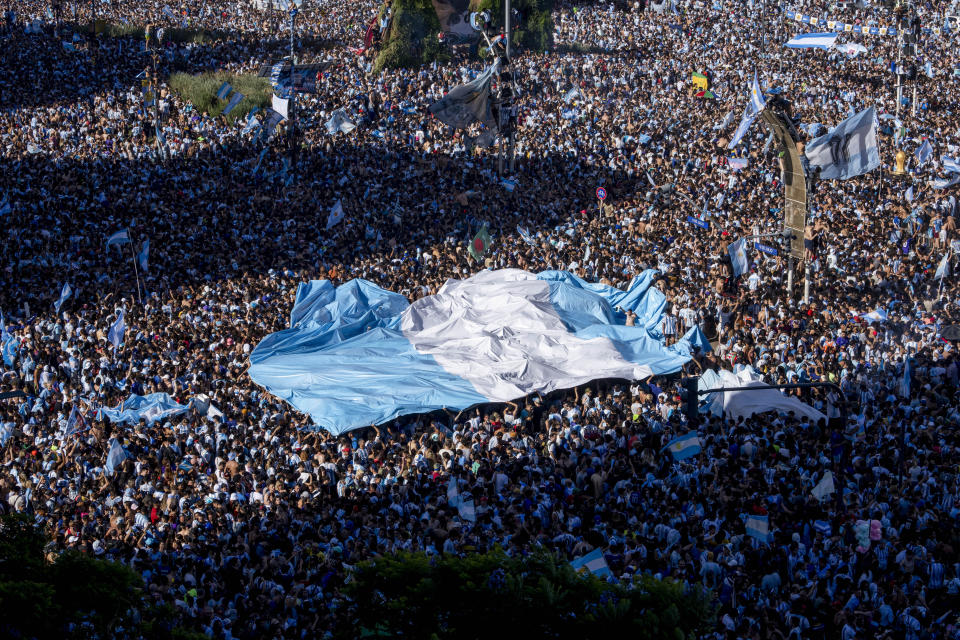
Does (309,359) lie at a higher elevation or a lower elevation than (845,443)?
lower

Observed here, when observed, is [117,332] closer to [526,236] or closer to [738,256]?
[526,236]

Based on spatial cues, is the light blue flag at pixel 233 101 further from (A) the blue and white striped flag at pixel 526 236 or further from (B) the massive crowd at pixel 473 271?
(A) the blue and white striped flag at pixel 526 236

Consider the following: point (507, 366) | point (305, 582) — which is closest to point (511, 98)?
point (507, 366)

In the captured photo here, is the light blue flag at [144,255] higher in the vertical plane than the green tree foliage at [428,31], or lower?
lower

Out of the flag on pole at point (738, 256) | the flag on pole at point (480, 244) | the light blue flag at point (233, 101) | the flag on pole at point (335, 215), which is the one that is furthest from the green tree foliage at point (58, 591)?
the light blue flag at point (233, 101)

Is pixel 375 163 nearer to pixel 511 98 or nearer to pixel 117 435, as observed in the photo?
pixel 511 98
